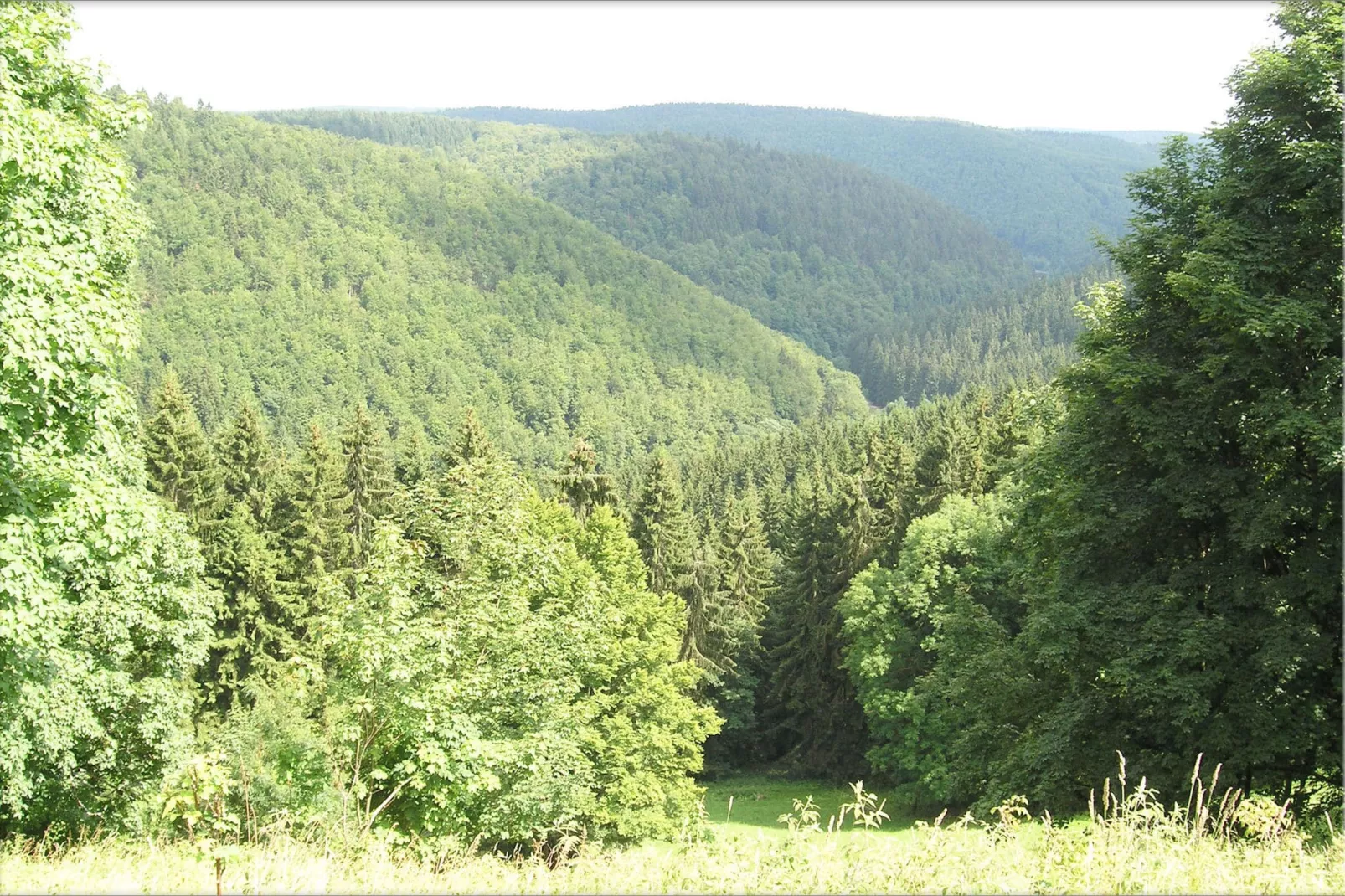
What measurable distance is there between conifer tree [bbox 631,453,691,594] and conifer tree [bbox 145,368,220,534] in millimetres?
16627

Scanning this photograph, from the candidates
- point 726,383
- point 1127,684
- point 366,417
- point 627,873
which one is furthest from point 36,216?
point 726,383

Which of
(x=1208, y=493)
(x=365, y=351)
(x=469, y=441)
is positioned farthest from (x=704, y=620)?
(x=365, y=351)

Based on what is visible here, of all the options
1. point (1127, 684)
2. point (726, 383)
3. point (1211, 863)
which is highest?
point (1211, 863)

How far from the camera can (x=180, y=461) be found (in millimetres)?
30969

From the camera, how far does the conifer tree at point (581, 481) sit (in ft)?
117

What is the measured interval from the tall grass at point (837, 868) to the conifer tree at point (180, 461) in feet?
85.1

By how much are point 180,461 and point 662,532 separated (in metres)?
18.4

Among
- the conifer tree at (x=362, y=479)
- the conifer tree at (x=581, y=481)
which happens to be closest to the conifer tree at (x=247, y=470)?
the conifer tree at (x=362, y=479)

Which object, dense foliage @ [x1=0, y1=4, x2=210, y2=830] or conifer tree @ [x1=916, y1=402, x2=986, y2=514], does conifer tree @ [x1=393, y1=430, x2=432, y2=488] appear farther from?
dense foliage @ [x1=0, y1=4, x2=210, y2=830]

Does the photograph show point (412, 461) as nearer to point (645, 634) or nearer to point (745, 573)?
point (745, 573)

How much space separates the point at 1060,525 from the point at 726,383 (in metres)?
180

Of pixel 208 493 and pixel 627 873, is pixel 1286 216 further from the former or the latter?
pixel 208 493

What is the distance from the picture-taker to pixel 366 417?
129 feet

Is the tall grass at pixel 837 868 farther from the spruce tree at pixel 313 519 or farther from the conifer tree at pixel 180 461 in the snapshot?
the spruce tree at pixel 313 519
